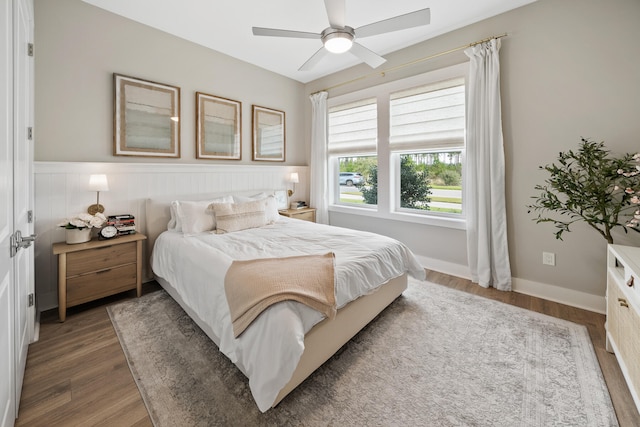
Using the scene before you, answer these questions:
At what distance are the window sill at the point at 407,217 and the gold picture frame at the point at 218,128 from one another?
1.81 meters

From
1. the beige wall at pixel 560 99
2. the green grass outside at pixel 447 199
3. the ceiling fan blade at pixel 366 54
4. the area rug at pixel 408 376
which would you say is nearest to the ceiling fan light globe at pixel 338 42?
the ceiling fan blade at pixel 366 54

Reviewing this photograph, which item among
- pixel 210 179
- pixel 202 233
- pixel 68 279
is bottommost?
pixel 68 279

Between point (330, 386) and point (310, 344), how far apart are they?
0.28 m

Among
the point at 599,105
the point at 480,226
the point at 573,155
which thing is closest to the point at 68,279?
the point at 480,226

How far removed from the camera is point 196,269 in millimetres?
2082

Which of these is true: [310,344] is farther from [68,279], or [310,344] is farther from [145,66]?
[145,66]

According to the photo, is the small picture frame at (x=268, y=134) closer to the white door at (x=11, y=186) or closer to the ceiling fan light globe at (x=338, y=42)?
the ceiling fan light globe at (x=338, y=42)

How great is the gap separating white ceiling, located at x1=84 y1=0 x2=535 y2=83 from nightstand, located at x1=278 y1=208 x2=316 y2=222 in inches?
87.3

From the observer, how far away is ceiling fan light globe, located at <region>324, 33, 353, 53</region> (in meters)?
2.20

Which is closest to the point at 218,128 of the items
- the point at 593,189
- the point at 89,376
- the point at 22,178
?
the point at 22,178

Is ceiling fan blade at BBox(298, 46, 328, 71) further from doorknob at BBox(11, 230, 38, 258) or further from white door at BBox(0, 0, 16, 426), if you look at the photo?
doorknob at BBox(11, 230, 38, 258)

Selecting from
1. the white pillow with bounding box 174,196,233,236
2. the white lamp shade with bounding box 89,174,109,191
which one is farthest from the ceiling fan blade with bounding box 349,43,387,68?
the white lamp shade with bounding box 89,174,109,191

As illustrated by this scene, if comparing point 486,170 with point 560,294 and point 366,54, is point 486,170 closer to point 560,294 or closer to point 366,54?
point 560,294

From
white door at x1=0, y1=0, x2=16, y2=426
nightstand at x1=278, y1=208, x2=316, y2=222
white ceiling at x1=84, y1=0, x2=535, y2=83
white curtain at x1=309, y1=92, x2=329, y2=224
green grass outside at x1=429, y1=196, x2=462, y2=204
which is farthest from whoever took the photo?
white curtain at x1=309, y1=92, x2=329, y2=224
